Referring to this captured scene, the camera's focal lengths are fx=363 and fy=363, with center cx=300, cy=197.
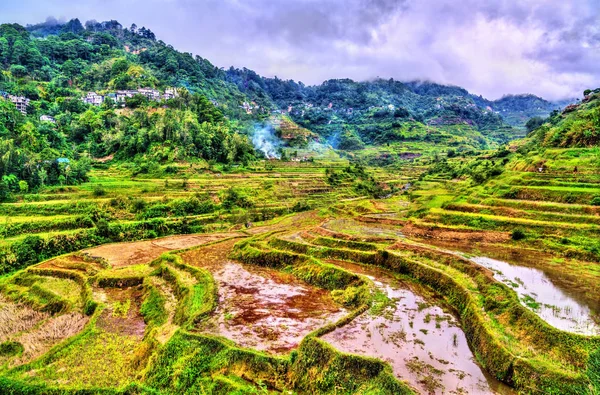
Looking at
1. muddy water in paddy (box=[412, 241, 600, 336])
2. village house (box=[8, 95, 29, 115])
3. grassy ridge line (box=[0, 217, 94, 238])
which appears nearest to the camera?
muddy water in paddy (box=[412, 241, 600, 336])

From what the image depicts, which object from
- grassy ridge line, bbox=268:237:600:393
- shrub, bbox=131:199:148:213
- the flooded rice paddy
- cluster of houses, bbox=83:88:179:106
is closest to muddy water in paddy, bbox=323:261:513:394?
grassy ridge line, bbox=268:237:600:393

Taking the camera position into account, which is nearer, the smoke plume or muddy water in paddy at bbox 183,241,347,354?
muddy water in paddy at bbox 183,241,347,354

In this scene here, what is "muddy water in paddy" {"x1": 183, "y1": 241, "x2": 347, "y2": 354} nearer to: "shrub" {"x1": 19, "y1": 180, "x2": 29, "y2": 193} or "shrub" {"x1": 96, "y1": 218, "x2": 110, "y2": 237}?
"shrub" {"x1": 96, "y1": 218, "x2": 110, "y2": 237}

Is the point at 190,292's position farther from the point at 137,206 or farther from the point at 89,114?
the point at 89,114

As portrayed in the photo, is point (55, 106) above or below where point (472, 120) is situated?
below

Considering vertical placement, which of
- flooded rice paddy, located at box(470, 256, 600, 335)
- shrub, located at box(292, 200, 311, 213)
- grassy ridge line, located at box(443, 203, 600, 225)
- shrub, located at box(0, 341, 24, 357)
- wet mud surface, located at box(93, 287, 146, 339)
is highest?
grassy ridge line, located at box(443, 203, 600, 225)

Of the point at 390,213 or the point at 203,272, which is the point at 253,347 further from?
the point at 390,213

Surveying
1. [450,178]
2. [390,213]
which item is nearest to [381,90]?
[450,178]
